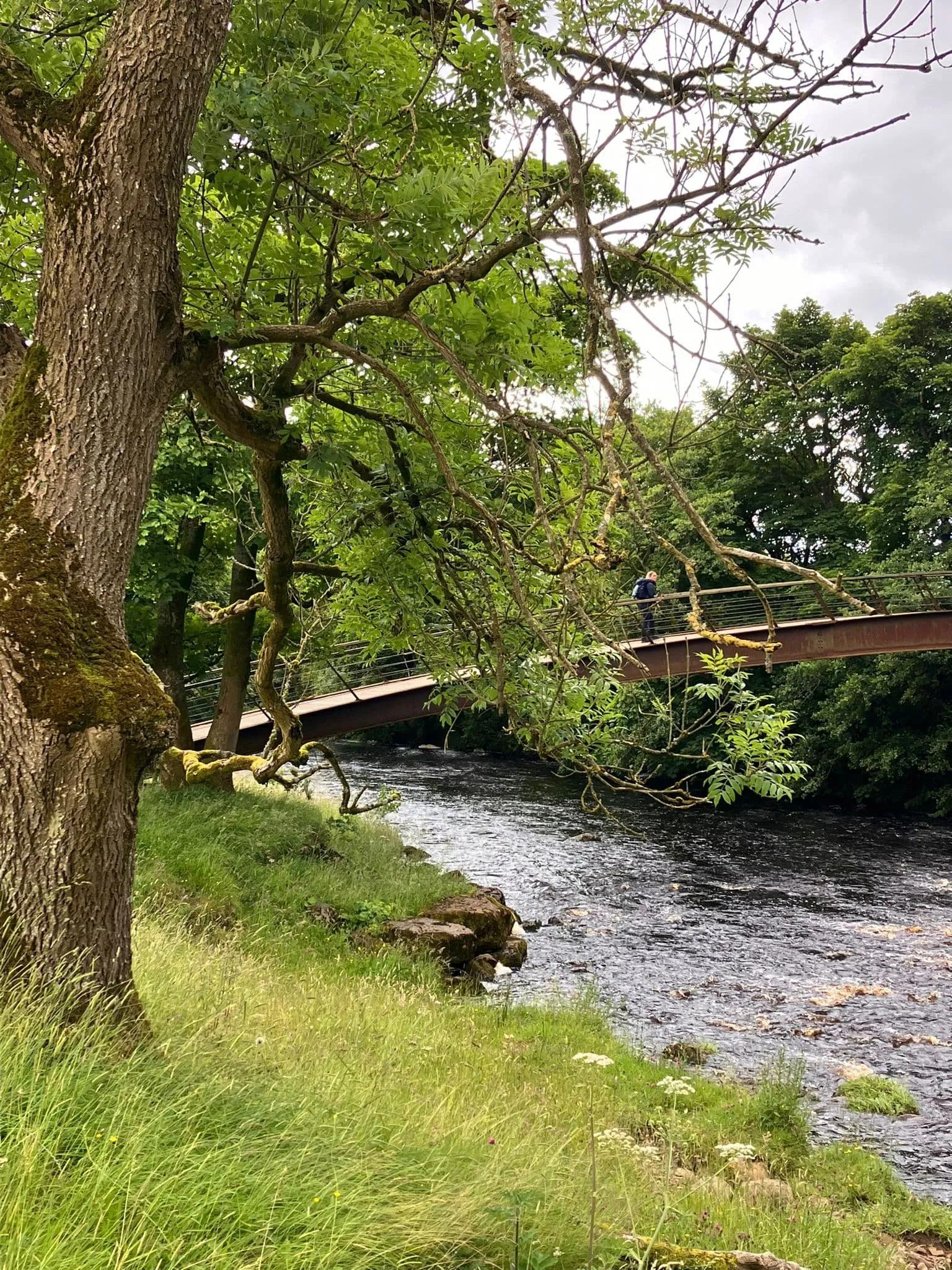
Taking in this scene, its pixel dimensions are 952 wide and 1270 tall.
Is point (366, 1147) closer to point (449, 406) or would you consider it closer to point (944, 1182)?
point (449, 406)

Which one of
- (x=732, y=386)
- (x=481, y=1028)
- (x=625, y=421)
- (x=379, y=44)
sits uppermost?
(x=379, y=44)

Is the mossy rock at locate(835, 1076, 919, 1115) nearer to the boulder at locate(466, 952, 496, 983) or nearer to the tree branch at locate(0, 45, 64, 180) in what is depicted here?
the boulder at locate(466, 952, 496, 983)

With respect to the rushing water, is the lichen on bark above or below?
above

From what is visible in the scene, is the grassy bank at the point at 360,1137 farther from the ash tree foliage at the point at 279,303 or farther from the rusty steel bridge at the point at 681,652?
the rusty steel bridge at the point at 681,652

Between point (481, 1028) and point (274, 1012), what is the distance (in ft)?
10.2

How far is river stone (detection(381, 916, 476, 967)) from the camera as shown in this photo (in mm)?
10047

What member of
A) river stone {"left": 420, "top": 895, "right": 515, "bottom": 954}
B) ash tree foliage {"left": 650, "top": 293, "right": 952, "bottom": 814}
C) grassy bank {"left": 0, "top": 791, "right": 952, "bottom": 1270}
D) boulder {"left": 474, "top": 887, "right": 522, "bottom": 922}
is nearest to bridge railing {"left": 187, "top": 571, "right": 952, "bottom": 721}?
ash tree foliage {"left": 650, "top": 293, "right": 952, "bottom": 814}

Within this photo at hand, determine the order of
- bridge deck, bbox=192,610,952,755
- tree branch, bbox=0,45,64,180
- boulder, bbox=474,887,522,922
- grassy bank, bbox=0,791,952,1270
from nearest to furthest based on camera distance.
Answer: grassy bank, bbox=0,791,952,1270 < tree branch, bbox=0,45,64,180 < boulder, bbox=474,887,522,922 < bridge deck, bbox=192,610,952,755

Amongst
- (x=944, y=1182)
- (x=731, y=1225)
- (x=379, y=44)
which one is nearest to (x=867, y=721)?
(x=944, y=1182)

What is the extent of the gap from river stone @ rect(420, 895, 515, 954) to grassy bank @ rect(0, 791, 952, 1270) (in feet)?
6.78

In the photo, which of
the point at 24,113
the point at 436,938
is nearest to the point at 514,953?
the point at 436,938

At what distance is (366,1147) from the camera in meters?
2.87

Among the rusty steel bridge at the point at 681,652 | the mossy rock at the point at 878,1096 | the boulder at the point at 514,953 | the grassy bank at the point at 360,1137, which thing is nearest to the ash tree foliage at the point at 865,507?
the rusty steel bridge at the point at 681,652

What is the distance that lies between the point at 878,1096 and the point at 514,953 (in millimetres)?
4738
